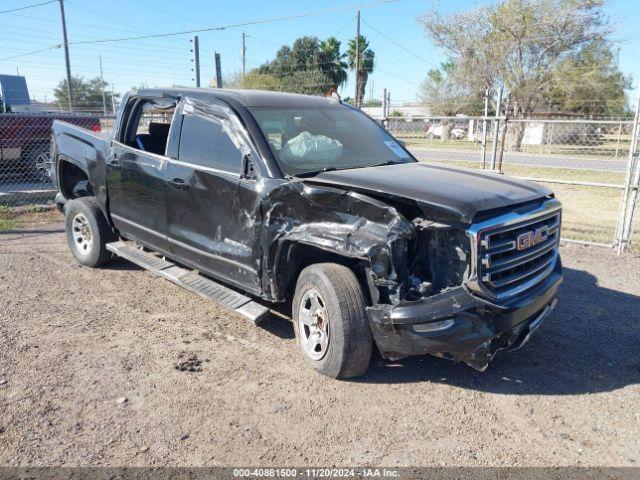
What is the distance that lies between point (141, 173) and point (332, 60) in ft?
151

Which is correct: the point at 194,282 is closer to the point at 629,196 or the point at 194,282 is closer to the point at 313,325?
the point at 313,325

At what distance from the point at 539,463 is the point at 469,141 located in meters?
22.6

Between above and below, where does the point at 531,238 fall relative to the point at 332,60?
below

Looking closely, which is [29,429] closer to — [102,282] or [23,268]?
[102,282]

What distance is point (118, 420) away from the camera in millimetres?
3188

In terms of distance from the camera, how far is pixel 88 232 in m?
6.09

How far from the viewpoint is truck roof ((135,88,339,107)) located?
4422 millimetres

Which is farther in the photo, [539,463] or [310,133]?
[310,133]

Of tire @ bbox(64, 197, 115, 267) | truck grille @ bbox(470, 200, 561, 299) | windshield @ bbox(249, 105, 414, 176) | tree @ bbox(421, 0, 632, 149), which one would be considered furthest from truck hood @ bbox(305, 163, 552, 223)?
tree @ bbox(421, 0, 632, 149)

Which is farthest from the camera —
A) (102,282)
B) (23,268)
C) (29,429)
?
(23,268)

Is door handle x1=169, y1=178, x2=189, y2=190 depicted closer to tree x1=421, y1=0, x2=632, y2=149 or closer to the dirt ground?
the dirt ground

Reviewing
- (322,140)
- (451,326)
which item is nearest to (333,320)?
(451,326)

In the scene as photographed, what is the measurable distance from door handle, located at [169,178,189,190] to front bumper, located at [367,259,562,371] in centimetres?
209

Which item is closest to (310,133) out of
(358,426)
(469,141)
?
(358,426)
